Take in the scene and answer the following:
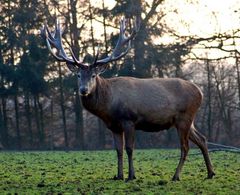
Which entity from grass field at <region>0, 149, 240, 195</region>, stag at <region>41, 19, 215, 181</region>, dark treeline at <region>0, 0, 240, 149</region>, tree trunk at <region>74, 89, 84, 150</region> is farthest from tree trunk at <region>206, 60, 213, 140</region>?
stag at <region>41, 19, 215, 181</region>

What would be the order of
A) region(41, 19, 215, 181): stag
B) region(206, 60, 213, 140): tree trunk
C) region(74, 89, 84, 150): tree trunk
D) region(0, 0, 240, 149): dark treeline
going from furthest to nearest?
region(206, 60, 213, 140): tree trunk
region(74, 89, 84, 150): tree trunk
region(0, 0, 240, 149): dark treeline
region(41, 19, 215, 181): stag

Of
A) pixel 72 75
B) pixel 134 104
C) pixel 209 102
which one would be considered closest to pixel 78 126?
pixel 72 75

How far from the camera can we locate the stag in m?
11.6

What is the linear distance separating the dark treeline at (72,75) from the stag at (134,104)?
69.0ft

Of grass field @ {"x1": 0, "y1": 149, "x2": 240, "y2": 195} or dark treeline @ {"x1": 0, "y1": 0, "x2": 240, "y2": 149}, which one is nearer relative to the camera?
grass field @ {"x1": 0, "y1": 149, "x2": 240, "y2": 195}

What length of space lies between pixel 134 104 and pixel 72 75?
26.4 metres

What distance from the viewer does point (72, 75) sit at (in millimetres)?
37781

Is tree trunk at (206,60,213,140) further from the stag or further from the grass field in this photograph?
the stag

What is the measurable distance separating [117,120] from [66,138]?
28.3 m

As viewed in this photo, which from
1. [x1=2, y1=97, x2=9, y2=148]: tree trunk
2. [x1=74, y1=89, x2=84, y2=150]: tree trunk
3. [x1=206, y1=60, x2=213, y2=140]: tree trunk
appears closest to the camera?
[x1=74, y1=89, x2=84, y2=150]: tree trunk

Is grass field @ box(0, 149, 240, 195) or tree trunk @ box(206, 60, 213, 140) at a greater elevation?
tree trunk @ box(206, 60, 213, 140)

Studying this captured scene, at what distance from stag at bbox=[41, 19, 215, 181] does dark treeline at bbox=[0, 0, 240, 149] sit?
828 inches

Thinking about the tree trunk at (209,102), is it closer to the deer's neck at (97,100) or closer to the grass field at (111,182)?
the grass field at (111,182)

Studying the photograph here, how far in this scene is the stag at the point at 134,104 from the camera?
11555 mm
